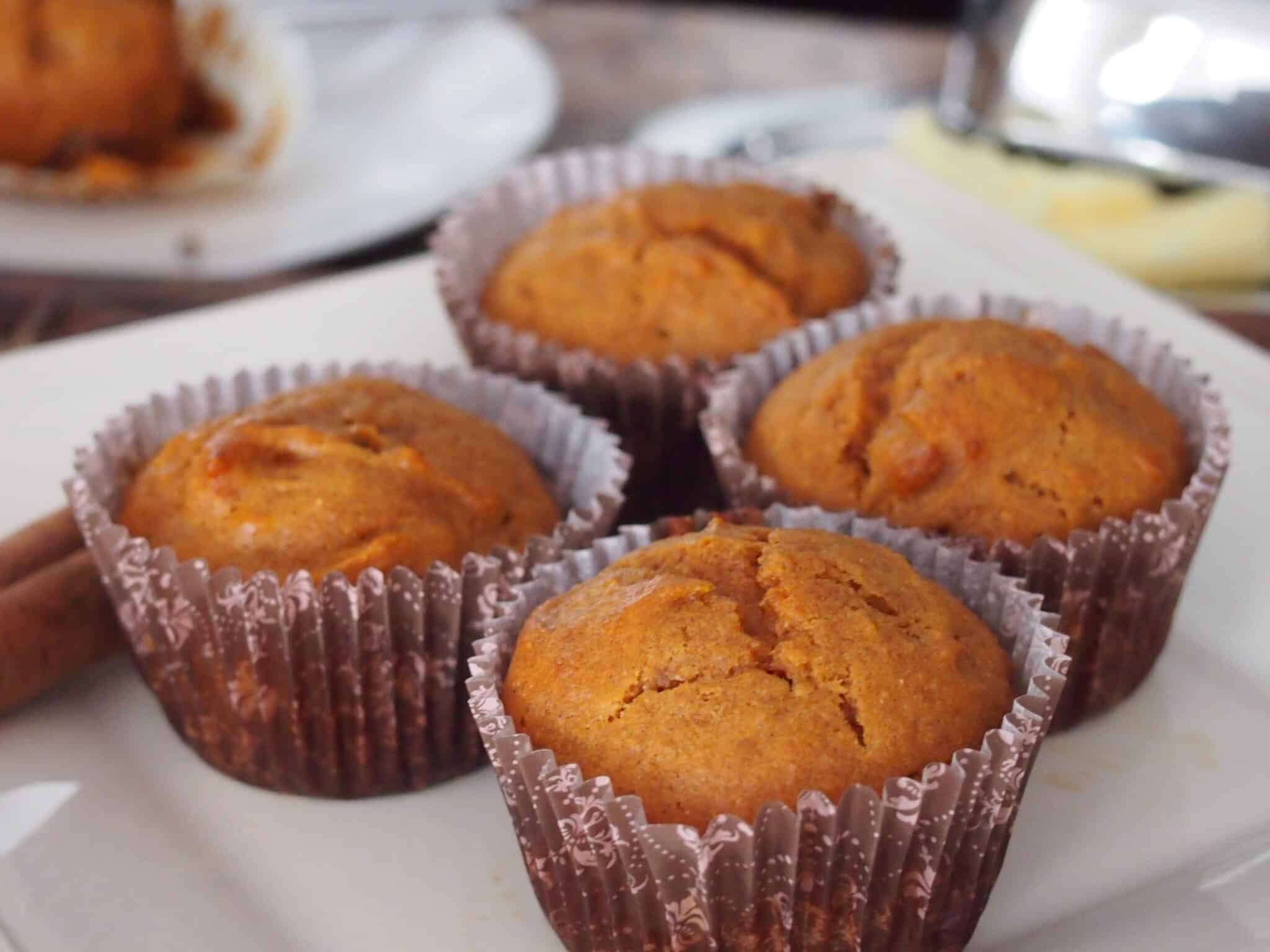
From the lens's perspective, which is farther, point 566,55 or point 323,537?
point 566,55

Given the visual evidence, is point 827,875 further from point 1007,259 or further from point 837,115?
point 837,115

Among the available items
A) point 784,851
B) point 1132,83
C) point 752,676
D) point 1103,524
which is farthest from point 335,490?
point 1132,83

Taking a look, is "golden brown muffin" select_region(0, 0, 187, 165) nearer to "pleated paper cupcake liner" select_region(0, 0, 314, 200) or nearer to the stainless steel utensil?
"pleated paper cupcake liner" select_region(0, 0, 314, 200)

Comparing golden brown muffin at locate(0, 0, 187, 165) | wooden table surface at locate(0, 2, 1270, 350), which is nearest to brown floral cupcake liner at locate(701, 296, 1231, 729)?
wooden table surface at locate(0, 2, 1270, 350)

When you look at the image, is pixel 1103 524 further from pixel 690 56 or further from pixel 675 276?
pixel 690 56

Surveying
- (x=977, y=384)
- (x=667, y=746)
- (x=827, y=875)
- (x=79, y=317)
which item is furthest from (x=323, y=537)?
(x=79, y=317)

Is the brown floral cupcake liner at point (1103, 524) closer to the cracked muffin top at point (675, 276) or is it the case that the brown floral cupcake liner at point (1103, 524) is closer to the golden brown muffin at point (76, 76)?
the cracked muffin top at point (675, 276)
